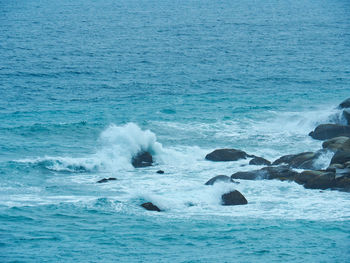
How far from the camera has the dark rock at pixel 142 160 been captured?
97.3 ft

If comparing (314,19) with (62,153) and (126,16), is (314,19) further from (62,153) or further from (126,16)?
(62,153)

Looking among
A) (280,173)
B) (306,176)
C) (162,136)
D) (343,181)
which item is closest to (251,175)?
(280,173)

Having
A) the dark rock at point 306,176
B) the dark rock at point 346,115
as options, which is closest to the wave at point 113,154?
the dark rock at point 306,176

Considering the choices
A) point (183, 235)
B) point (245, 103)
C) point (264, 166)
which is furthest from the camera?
point (245, 103)

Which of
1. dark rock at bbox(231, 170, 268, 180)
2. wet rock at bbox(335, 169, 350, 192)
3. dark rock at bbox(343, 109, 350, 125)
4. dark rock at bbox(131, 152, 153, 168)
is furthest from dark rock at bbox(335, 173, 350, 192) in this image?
dark rock at bbox(343, 109, 350, 125)

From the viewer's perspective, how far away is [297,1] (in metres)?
139

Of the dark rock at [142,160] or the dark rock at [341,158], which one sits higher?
the dark rock at [142,160]

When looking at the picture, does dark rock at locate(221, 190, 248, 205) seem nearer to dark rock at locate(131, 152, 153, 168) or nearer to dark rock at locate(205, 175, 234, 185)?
dark rock at locate(205, 175, 234, 185)

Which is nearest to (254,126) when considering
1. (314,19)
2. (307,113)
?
(307,113)

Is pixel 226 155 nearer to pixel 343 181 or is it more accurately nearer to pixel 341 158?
pixel 341 158

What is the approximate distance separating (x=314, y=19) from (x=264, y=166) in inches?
2881

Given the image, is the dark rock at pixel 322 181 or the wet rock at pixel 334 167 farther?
the wet rock at pixel 334 167

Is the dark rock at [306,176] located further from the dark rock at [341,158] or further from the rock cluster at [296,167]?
the dark rock at [341,158]

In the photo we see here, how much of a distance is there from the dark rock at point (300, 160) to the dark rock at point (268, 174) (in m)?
1.11
